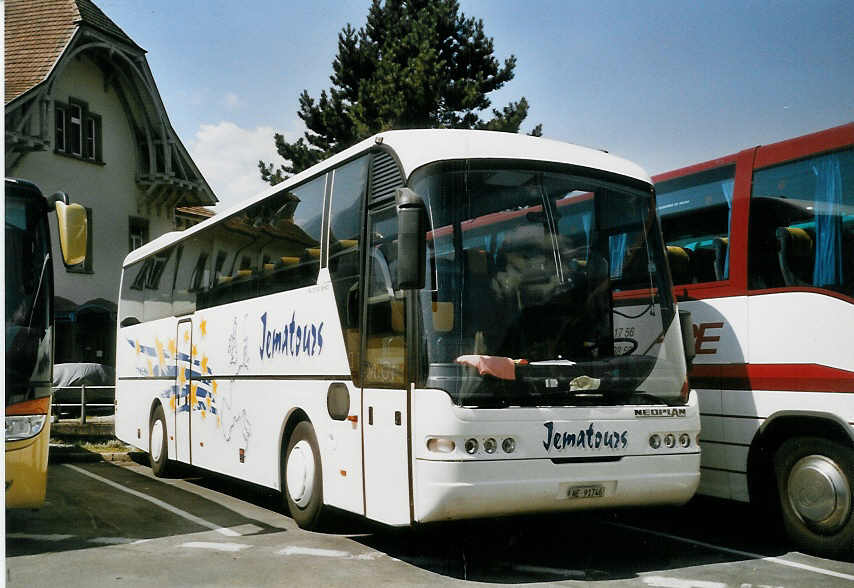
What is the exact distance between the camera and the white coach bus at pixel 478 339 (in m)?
6.64

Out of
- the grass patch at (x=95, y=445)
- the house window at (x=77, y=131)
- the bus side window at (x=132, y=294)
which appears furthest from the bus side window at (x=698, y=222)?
the house window at (x=77, y=131)

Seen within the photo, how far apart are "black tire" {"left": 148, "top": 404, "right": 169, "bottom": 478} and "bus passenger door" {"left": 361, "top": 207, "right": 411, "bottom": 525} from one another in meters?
6.43

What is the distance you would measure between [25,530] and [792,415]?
6.37 m

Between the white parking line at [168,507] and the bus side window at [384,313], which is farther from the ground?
the bus side window at [384,313]

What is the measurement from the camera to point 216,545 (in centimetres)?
785

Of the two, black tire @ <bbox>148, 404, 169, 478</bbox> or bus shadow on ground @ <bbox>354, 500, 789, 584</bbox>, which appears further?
black tire @ <bbox>148, 404, 169, 478</bbox>

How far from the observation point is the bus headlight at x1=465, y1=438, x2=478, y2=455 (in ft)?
21.4

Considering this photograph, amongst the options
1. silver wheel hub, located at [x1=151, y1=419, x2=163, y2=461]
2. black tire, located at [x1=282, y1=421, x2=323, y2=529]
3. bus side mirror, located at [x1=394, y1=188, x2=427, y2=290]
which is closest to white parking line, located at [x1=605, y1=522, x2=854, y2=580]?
black tire, located at [x1=282, y1=421, x2=323, y2=529]

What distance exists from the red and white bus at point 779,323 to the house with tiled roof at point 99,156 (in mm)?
9206

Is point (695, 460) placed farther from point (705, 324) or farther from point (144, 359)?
point (144, 359)

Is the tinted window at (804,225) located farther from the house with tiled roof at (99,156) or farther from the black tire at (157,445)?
the house with tiled roof at (99,156)

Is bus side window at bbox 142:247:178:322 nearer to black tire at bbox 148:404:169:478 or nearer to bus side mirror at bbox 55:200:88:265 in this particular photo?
black tire at bbox 148:404:169:478

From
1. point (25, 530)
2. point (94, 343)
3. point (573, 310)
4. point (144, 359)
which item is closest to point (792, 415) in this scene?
point (573, 310)

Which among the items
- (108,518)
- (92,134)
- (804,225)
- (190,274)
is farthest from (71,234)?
(92,134)
